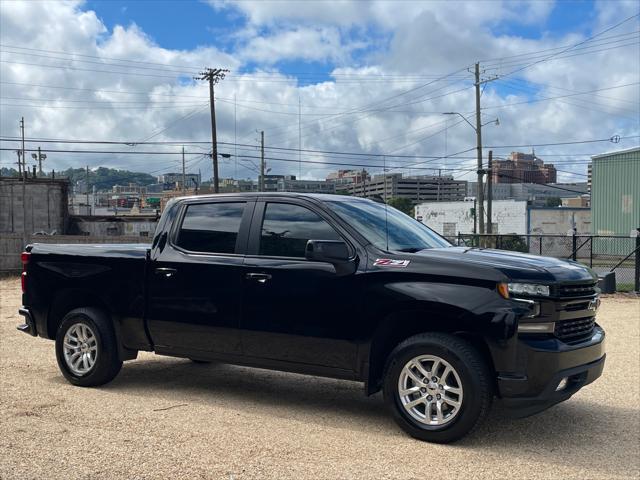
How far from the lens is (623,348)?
9.66 meters

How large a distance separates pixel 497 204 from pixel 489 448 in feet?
206

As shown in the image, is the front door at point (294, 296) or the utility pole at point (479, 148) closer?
the front door at point (294, 296)

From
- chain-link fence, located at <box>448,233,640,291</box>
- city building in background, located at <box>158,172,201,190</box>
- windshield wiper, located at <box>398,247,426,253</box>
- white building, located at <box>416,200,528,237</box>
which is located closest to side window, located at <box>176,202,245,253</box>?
windshield wiper, located at <box>398,247,426,253</box>

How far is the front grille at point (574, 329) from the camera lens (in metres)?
4.86

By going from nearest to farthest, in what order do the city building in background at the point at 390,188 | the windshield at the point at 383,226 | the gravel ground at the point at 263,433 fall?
the gravel ground at the point at 263,433 → the windshield at the point at 383,226 → the city building in background at the point at 390,188

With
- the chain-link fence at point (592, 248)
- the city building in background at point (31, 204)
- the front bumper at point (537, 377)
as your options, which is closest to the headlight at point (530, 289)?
the front bumper at point (537, 377)

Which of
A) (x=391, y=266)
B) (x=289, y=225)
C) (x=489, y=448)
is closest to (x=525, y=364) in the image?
(x=489, y=448)

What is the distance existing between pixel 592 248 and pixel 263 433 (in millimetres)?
19571

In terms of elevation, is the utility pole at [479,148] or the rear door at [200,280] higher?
the utility pole at [479,148]

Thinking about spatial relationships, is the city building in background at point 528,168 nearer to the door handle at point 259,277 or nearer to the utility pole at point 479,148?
the utility pole at point 479,148

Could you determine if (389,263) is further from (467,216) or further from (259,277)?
(467,216)

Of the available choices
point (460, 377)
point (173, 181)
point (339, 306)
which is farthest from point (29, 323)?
point (173, 181)

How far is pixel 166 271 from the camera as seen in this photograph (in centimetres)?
618

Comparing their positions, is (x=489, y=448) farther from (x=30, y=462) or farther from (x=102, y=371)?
(x=102, y=371)
